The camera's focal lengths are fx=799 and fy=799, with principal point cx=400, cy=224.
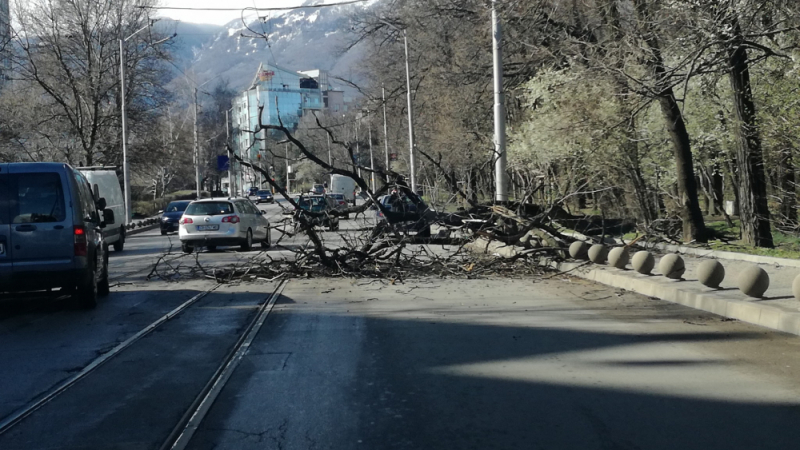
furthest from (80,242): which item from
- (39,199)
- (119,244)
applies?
(119,244)

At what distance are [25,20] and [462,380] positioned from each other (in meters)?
42.2

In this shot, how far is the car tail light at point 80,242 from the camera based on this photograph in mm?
11261

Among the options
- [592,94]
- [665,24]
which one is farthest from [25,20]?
[665,24]

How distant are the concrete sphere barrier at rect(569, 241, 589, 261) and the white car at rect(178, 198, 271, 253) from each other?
10775 mm

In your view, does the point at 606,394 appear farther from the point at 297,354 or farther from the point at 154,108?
the point at 154,108

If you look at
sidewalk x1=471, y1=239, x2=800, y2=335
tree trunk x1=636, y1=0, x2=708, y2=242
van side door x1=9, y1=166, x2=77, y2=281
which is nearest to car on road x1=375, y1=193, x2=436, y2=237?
sidewalk x1=471, y1=239, x2=800, y2=335

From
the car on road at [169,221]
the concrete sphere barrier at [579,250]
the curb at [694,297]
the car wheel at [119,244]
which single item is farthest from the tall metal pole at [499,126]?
the car on road at [169,221]

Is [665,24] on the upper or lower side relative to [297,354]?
upper

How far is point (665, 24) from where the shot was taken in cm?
1596

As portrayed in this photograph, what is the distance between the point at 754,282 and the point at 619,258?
417 centimetres

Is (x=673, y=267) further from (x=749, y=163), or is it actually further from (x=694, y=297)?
(x=749, y=163)

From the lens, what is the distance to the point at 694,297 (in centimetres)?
1115

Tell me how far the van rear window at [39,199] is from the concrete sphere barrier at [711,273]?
9104mm

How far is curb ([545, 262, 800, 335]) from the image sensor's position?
9258mm
